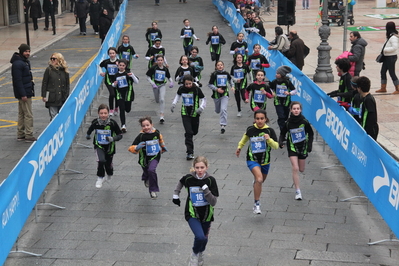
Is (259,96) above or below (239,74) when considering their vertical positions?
below

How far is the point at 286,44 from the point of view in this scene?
66.5 ft

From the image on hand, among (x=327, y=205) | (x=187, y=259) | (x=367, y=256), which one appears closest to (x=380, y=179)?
(x=367, y=256)

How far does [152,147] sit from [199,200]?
274cm

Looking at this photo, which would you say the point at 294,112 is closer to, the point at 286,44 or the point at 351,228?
the point at 351,228

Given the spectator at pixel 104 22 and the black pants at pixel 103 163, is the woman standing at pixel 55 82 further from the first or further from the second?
the spectator at pixel 104 22

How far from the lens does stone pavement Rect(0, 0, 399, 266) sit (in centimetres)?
905

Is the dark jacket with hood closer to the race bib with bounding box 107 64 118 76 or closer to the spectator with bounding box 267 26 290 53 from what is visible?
the race bib with bounding box 107 64 118 76

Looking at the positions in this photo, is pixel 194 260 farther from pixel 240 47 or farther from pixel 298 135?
pixel 240 47

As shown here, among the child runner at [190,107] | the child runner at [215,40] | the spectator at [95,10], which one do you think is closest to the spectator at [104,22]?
the spectator at [95,10]

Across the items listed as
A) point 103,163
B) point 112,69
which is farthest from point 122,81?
point 103,163

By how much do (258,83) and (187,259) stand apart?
6.55 metres

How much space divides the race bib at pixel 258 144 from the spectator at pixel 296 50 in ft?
30.0

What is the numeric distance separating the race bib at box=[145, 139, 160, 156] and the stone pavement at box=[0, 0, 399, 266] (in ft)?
2.56

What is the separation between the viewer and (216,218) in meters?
10.5
